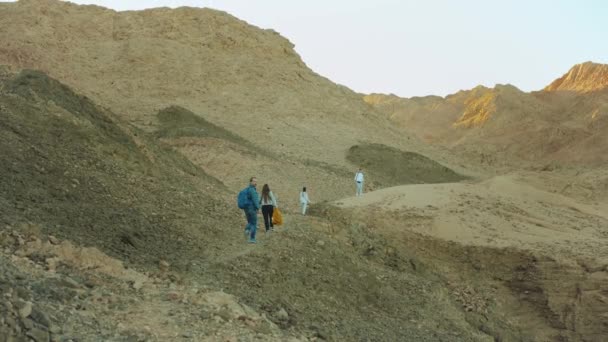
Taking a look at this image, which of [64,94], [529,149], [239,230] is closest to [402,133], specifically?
[529,149]

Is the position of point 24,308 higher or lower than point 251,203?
lower

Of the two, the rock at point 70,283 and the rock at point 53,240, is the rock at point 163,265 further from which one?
the rock at point 70,283

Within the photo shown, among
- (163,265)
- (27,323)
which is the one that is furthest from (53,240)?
(27,323)

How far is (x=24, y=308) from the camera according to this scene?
5.29m

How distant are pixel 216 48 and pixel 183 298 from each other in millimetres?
28121

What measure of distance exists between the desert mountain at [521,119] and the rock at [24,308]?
35.5 m

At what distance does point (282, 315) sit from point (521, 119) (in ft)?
155

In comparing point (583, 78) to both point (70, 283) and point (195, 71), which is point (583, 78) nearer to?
point (195, 71)

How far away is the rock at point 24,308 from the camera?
17.2 ft

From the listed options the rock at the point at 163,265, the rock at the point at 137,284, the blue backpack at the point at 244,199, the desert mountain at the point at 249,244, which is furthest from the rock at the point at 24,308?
the blue backpack at the point at 244,199

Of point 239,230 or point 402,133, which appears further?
point 402,133

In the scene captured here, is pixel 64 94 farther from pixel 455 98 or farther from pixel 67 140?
pixel 455 98

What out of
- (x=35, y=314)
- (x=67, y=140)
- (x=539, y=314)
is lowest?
(x=539, y=314)

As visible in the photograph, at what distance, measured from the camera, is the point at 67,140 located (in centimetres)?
1102
